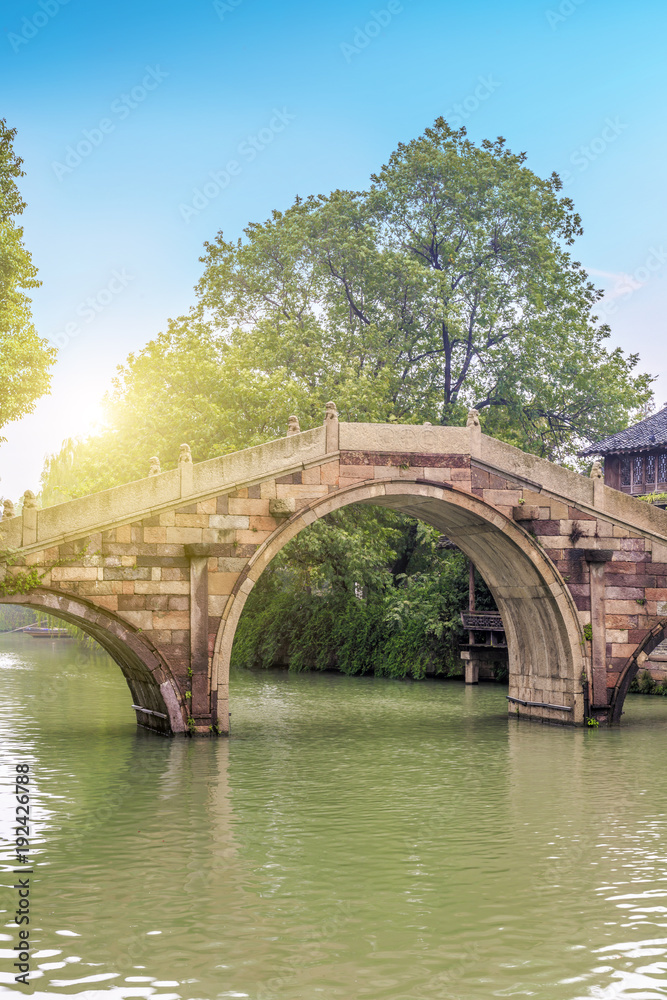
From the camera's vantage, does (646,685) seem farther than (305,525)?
Yes

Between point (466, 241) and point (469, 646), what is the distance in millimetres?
13366

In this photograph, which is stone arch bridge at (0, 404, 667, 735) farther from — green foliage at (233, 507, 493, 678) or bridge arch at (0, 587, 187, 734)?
green foliage at (233, 507, 493, 678)

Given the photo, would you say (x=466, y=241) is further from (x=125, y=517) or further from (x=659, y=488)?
(x=125, y=517)

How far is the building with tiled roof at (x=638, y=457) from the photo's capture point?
1208 inches

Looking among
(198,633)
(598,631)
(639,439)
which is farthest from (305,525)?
(639,439)

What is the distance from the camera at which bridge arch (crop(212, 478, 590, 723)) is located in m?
17.0

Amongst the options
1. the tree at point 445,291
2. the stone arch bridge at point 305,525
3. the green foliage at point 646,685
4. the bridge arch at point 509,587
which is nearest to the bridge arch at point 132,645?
the stone arch bridge at point 305,525

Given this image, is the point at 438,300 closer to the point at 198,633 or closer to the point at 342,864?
the point at 198,633

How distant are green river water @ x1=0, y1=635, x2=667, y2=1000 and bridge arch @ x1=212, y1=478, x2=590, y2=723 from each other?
129 centimetres

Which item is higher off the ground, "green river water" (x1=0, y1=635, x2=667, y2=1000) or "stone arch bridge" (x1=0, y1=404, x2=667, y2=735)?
"stone arch bridge" (x1=0, y1=404, x2=667, y2=735)

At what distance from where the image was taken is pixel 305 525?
1722cm

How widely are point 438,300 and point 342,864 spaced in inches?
1034

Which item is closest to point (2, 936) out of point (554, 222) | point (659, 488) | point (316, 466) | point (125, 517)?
point (125, 517)

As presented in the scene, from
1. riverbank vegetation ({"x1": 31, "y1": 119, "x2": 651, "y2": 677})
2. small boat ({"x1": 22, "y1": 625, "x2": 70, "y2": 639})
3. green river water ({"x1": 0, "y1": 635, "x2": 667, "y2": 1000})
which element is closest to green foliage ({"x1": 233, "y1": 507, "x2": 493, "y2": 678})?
riverbank vegetation ({"x1": 31, "y1": 119, "x2": 651, "y2": 677})
